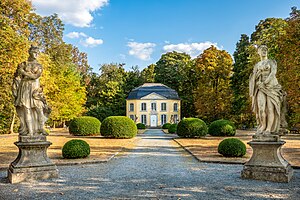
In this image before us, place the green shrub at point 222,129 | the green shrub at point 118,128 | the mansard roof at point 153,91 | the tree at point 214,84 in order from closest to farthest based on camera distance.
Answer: the green shrub at point 118,128
the green shrub at point 222,129
the tree at point 214,84
the mansard roof at point 153,91

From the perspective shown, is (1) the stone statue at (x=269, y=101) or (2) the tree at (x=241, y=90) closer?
(1) the stone statue at (x=269, y=101)

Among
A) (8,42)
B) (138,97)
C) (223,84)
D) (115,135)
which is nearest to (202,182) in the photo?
(115,135)

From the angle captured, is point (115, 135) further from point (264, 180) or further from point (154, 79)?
point (154, 79)

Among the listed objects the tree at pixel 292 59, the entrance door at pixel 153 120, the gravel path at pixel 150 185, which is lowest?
the gravel path at pixel 150 185

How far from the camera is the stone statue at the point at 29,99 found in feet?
23.2

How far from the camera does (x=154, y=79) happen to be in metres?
60.9

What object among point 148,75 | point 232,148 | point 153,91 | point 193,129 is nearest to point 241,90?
point 193,129

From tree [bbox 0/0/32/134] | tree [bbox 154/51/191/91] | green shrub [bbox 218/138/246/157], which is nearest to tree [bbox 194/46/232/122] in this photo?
tree [bbox 154/51/191/91]

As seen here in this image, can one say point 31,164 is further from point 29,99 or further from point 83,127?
point 83,127

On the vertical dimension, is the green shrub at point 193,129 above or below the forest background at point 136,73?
below

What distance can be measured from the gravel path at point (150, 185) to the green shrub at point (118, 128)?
40.9 feet

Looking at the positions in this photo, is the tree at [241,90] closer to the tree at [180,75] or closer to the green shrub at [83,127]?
the tree at [180,75]

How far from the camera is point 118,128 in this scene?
21156 millimetres

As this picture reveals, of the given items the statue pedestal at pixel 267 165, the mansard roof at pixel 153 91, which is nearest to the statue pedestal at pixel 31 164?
the statue pedestal at pixel 267 165
